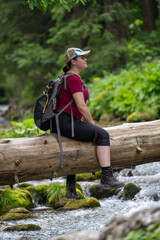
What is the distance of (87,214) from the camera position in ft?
21.1

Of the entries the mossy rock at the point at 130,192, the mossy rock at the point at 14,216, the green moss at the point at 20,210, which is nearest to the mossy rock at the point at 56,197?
the green moss at the point at 20,210

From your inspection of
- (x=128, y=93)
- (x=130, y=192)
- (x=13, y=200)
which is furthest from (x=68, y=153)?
(x=128, y=93)

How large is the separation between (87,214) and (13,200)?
1465mm

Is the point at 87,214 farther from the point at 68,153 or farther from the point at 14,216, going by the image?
the point at 68,153

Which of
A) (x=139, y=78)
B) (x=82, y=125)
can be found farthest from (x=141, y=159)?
(x=139, y=78)

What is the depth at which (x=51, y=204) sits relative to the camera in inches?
281

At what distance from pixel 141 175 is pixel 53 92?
424 centimetres

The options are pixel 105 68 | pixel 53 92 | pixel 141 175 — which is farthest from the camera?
pixel 105 68

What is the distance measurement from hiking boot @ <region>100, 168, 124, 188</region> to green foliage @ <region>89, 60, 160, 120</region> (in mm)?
8688

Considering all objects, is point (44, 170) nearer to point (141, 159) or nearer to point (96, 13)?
point (141, 159)

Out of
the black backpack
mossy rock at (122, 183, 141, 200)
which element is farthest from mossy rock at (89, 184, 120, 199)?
the black backpack

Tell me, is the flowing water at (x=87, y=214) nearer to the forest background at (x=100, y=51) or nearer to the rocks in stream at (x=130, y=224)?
the rocks in stream at (x=130, y=224)

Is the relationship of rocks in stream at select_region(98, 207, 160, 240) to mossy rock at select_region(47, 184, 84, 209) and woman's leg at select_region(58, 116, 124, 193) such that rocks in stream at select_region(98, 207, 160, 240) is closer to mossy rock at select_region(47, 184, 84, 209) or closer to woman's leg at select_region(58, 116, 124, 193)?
woman's leg at select_region(58, 116, 124, 193)

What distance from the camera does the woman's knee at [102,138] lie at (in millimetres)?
5273
